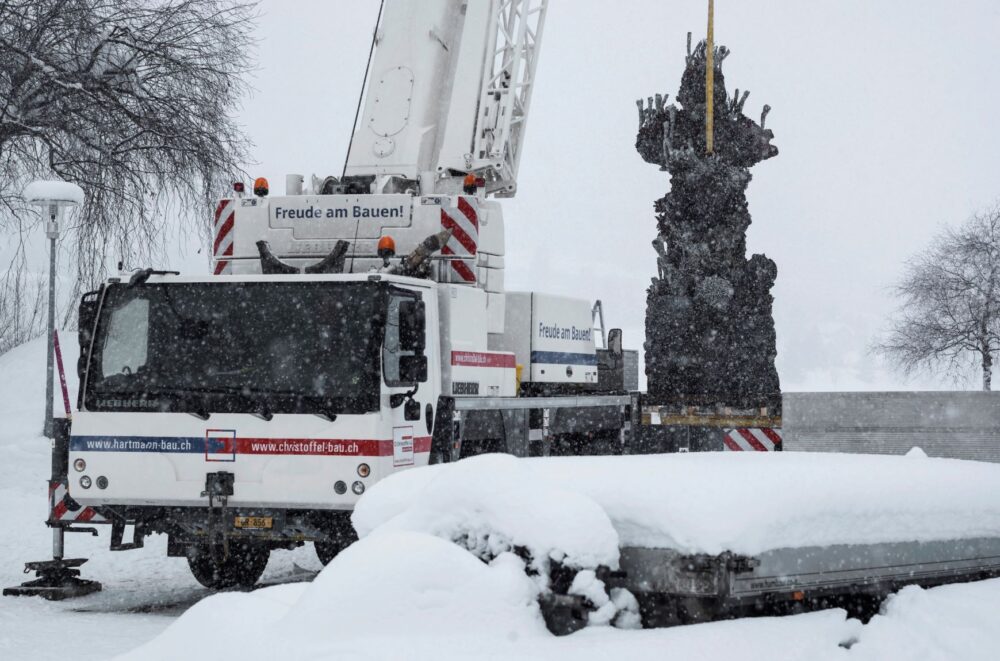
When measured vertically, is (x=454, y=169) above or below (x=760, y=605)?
above

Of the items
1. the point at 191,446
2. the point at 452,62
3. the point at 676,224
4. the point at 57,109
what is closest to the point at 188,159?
the point at 57,109

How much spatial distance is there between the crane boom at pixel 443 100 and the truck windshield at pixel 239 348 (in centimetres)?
283

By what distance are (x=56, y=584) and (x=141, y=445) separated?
1.97m

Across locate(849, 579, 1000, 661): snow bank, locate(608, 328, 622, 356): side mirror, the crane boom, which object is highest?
the crane boom

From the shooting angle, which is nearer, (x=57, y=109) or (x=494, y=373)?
(x=494, y=373)

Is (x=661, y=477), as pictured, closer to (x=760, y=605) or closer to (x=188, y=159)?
(x=760, y=605)

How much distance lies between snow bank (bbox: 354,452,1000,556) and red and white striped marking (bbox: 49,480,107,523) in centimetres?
456

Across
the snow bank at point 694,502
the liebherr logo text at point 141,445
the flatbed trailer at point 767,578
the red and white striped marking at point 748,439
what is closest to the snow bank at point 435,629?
the flatbed trailer at point 767,578

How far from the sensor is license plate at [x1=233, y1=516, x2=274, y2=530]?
8.66 meters

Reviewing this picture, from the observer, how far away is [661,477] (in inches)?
213

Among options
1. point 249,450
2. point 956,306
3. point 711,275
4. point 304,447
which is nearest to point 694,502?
point 304,447

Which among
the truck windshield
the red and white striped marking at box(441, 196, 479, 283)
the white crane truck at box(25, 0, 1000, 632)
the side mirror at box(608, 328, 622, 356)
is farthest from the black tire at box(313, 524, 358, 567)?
the side mirror at box(608, 328, 622, 356)

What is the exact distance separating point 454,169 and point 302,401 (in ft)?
12.5

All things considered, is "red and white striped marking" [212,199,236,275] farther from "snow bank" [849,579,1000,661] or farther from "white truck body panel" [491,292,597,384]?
"snow bank" [849,579,1000,661]
